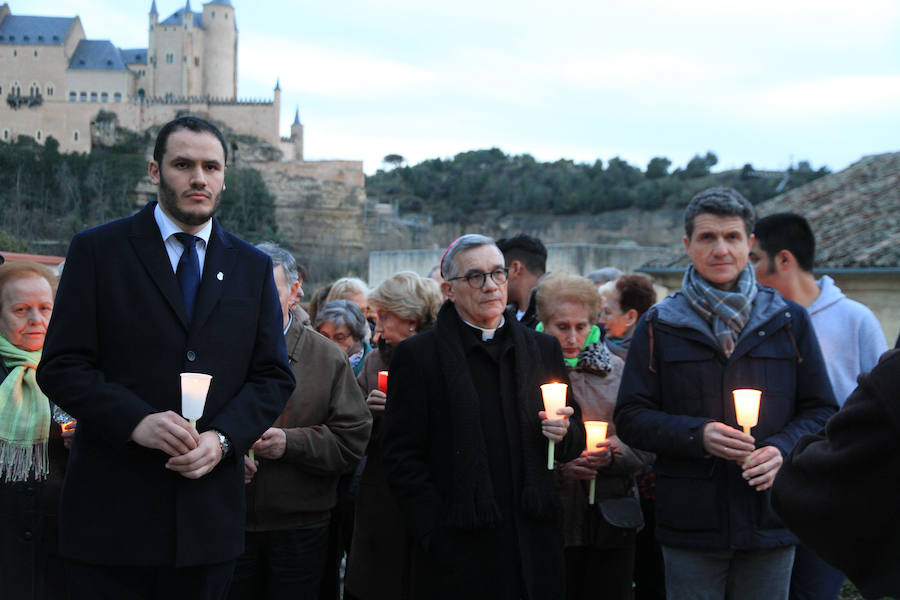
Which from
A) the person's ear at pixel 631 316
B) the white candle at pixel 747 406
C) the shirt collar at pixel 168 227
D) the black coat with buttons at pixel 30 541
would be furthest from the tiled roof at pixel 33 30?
the white candle at pixel 747 406

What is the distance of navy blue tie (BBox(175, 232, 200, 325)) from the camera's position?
2521 millimetres

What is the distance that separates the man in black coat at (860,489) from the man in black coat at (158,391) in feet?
5.39

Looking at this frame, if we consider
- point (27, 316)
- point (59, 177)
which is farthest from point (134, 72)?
point (27, 316)

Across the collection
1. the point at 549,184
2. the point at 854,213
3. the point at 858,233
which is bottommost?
the point at 858,233

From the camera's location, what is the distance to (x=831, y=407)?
3.21 metres

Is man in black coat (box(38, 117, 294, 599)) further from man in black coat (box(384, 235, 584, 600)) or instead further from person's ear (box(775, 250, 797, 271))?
person's ear (box(775, 250, 797, 271))

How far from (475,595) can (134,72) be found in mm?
88629

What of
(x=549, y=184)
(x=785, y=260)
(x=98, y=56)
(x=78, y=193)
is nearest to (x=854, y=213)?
(x=785, y=260)

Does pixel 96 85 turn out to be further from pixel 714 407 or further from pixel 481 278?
pixel 714 407

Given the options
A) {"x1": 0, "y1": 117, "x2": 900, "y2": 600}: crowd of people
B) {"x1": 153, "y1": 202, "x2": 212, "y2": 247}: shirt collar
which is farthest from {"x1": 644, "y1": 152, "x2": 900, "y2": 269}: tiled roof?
{"x1": 153, "y1": 202, "x2": 212, "y2": 247}: shirt collar

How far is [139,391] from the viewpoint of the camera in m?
2.42

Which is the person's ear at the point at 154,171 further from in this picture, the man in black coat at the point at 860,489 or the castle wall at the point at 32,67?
the castle wall at the point at 32,67

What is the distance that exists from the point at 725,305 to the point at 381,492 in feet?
5.97

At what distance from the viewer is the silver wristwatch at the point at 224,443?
8.03 ft
